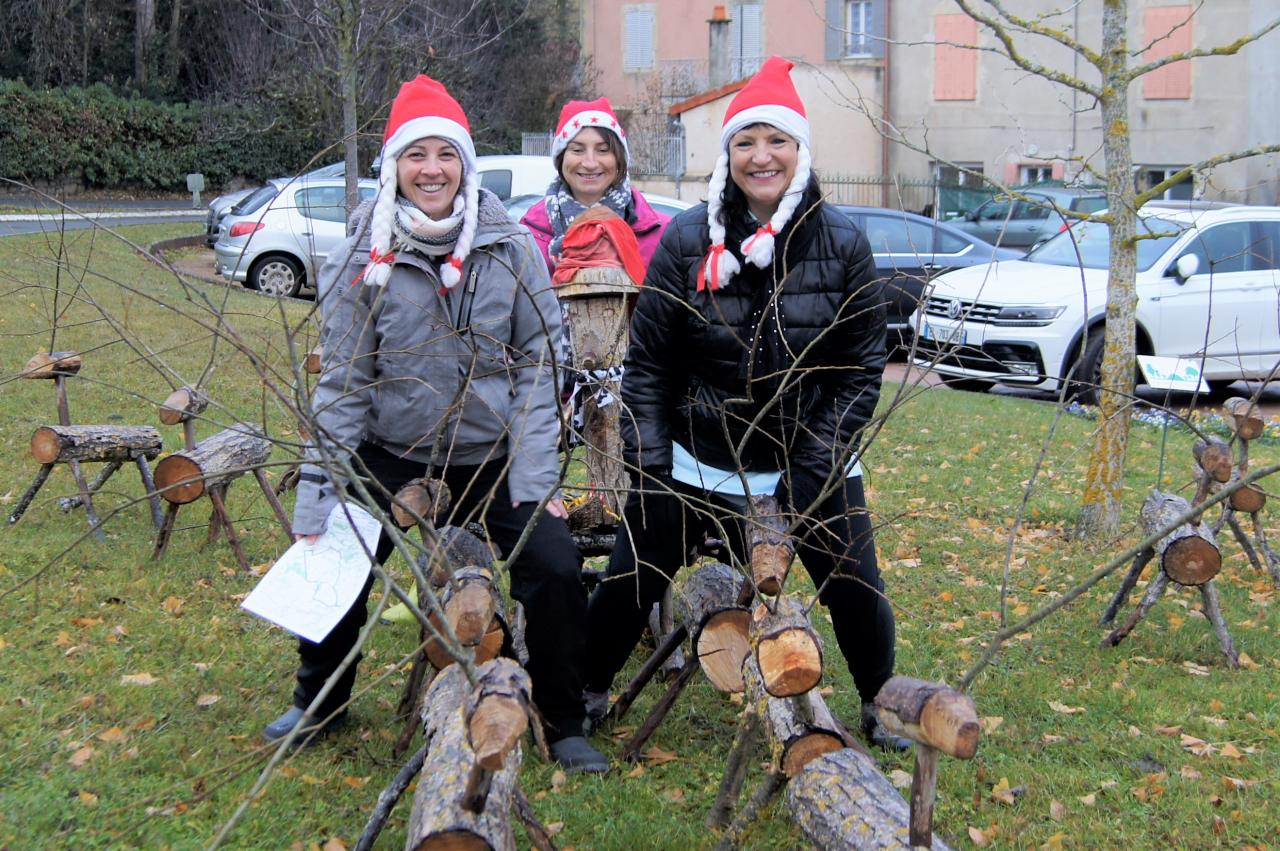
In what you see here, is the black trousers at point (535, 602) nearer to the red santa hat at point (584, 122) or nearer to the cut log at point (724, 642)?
the cut log at point (724, 642)

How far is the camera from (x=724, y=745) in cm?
420

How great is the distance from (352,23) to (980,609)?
338 inches

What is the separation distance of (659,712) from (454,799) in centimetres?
128

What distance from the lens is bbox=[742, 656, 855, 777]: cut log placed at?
3070mm

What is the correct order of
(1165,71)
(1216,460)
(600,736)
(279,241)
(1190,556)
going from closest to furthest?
1. (600,736)
2. (1190,556)
3. (1216,460)
4. (279,241)
5. (1165,71)

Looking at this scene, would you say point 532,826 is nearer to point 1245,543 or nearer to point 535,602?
point 535,602

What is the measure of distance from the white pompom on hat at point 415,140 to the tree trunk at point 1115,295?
3.40 m

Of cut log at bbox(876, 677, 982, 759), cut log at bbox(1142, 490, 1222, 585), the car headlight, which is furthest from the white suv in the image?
cut log at bbox(876, 677, 982, 759)

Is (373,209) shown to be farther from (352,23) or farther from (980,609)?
(352,23)

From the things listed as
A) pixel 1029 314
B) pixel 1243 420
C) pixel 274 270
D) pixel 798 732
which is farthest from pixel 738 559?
pixel 274 270

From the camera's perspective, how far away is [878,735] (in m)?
4.10

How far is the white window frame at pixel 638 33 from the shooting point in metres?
35.6

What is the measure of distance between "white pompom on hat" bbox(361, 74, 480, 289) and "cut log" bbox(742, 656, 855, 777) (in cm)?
155

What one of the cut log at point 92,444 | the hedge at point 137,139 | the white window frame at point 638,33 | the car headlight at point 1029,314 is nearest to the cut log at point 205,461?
the cut log at point 92,444
